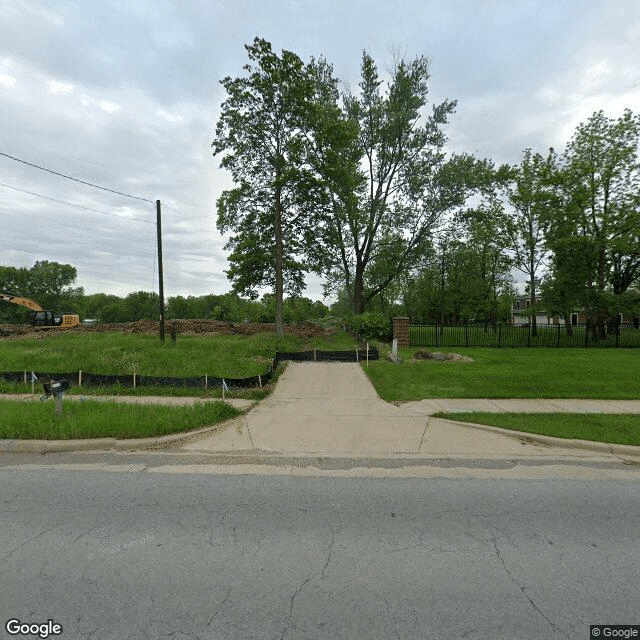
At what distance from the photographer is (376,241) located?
1030 inches

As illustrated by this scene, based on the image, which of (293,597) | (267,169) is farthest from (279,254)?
(293,597)

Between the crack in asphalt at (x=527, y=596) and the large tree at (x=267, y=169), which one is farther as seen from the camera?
the large tree at (x=267, y=169)

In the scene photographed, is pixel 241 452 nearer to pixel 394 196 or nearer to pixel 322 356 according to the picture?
pixel 322 356

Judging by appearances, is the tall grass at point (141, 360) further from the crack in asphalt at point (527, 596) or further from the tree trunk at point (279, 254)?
the crack in asphalt at point (527, 596)

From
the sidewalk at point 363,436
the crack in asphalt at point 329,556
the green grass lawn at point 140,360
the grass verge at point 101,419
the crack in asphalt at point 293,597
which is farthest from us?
the green grass lawn at point 140,360

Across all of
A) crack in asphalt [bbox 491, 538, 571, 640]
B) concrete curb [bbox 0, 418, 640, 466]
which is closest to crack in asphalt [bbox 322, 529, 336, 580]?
crack in asphalt [bbox 491, 538, 571, 640]

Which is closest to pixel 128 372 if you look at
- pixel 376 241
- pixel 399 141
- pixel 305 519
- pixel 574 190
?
pixel 305 519

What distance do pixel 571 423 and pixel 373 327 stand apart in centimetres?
1404

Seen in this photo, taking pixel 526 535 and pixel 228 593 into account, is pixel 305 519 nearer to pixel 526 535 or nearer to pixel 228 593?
pixel 228 593

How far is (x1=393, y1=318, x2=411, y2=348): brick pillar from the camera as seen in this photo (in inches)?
674

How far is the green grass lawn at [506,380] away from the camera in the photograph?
8.63 metres

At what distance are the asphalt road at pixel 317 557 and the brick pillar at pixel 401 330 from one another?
13.0m

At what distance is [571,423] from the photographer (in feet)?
20.7

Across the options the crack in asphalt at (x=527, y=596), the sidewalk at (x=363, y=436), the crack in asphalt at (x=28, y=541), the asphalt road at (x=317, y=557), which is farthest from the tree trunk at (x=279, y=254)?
the crack in asphalt at (x=527, y=596)
